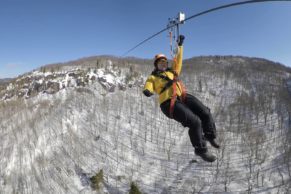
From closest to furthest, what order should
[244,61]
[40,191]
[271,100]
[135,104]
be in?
[40,191] → [135,104] → [271,100] → [244,61]

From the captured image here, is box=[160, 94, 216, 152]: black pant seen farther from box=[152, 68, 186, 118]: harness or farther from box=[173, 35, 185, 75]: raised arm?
box=[173, 35, 185, 75]: raised arm

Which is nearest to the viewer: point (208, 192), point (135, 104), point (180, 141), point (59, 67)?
point (208, 192)

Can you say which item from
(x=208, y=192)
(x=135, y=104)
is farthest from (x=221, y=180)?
(x=135, y=104)

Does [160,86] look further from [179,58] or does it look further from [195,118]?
[195,118]

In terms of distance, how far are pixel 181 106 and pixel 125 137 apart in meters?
66.4

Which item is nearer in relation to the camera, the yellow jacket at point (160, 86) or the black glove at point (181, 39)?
the yellow jacket at point (160, 86)

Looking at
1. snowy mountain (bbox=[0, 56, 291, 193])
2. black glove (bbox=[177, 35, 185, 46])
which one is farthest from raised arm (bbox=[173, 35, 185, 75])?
snowy mountain (bbox=[0, 56, 291, 193])

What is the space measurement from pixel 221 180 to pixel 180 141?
15390 millimetres

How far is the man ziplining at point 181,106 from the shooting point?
Answer: 6.88 metres

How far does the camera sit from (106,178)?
2434 inches

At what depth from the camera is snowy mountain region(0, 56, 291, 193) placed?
200 feet

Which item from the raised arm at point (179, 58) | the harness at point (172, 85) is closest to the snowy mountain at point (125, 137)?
Answer: the raised arm at point (179, 58)

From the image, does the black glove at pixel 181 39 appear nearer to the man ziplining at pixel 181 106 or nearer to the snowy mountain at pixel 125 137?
the man ziplining at pixel 181 106

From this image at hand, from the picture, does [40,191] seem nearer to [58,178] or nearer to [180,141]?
[58,178]
